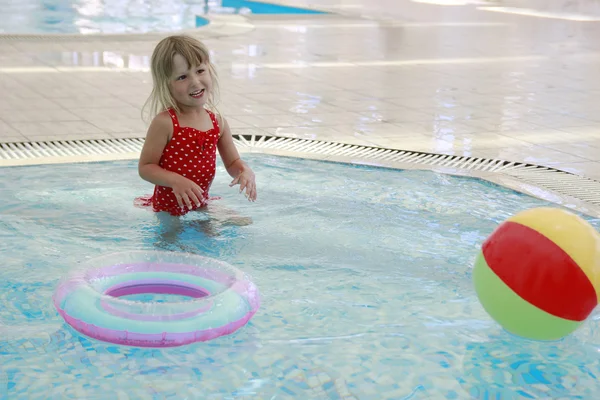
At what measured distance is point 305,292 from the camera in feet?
9.84

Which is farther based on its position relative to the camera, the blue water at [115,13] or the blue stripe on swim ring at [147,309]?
the blue water at [115,13]

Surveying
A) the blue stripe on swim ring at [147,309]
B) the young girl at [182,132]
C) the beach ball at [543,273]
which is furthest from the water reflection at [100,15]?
the beach ball at [543,273]

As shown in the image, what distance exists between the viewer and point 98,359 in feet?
8.07

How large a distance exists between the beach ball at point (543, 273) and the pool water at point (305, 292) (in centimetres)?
17

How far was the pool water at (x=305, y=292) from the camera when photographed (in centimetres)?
239

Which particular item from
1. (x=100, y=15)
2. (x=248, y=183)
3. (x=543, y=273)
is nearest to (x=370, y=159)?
(x=248, y=183)

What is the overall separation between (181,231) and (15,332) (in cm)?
98

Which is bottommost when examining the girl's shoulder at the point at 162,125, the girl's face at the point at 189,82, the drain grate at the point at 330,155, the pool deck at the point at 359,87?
the pool deck at the point at 359,87

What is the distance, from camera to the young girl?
3.32m

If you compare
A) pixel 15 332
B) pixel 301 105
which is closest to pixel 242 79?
pixel 301 105

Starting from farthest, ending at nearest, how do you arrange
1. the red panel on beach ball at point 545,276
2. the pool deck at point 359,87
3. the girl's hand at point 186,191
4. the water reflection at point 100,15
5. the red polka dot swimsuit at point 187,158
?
the water reflection at point 100,15
the pool deck at point 359,87
the red polka dot swimsuit at point 187,158
the girl's hand at point 186,191
the red panel on beach ball at point 545,276

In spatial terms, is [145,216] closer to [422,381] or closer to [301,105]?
[422,381]

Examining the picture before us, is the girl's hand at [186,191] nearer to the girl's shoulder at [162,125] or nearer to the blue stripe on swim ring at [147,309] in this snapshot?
the girl's shoulder at [162,125]

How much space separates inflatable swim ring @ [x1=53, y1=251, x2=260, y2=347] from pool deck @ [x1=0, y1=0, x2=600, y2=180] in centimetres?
226
